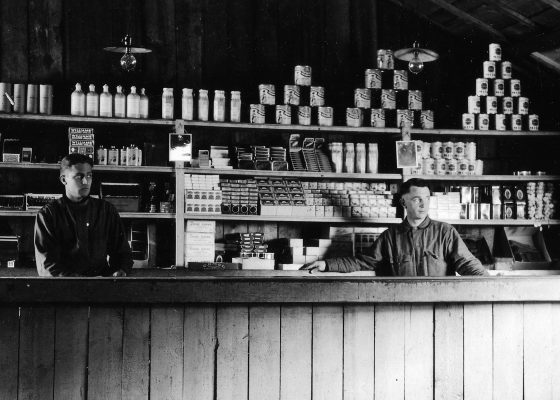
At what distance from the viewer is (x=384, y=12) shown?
605 cm

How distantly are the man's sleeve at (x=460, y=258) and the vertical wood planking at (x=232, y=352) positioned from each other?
2.25 metres

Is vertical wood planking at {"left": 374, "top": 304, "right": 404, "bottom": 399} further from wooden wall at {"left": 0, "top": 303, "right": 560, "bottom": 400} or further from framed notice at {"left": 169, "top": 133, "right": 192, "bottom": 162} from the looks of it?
Result: framed notice at {"left": 169, "top": 133, "right": 192, "bottom": 162}

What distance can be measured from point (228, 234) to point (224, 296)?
10.6ft

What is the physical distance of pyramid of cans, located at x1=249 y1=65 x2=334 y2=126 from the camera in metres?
5.32

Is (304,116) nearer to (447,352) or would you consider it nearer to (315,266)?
(315,266)

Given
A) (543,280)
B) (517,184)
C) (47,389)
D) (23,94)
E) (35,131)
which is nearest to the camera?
(47,389)

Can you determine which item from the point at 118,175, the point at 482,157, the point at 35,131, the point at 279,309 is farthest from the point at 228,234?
the point at 279,309

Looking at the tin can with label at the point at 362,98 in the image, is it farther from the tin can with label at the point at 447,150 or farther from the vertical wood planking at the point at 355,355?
the vertical wood planking at the point at 355,355

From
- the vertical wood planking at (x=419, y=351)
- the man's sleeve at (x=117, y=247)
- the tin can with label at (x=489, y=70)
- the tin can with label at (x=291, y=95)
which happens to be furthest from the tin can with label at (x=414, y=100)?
the vertical wood planking at (x=419, y=351)

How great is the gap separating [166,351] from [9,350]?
1.71ft

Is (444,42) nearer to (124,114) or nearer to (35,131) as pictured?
(124,114)

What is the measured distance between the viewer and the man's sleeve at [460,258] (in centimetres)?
412

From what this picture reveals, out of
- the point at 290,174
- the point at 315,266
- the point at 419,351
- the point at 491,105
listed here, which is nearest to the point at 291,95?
the point at 290,174

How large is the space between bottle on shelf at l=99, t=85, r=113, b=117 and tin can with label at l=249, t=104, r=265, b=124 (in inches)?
44.1
